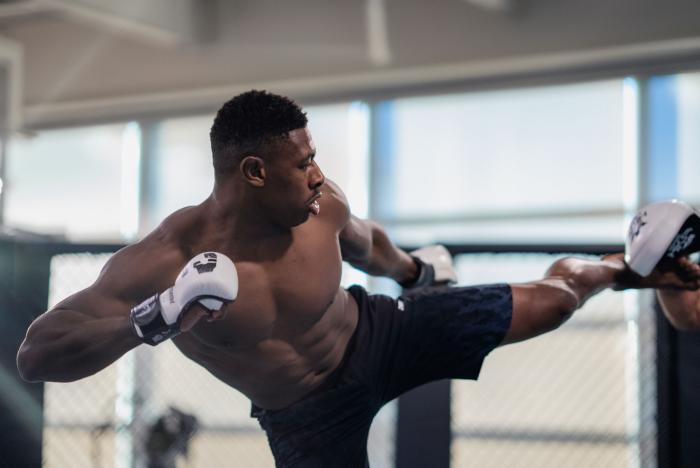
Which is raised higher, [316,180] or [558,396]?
[316,180]

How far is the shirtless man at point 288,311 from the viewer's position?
6.01 feet

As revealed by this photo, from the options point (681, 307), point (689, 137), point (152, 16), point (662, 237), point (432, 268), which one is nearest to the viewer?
point (662, 237)

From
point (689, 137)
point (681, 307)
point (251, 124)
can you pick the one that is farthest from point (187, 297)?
point (689, 137)

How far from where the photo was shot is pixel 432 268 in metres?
2.59

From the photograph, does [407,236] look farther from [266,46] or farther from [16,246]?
[16,246]

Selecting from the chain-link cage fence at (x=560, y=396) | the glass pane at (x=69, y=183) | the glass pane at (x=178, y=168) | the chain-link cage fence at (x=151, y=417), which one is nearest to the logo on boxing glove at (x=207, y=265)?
the chain-link cage fence at (x=151, y=417)

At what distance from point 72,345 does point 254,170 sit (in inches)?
21.8

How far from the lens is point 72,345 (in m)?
1.78

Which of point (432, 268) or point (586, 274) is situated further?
point (432, 268)

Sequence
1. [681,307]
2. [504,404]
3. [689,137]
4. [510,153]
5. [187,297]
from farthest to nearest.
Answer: [510,153], [689,137], [504,404], [681,307], [187,297]

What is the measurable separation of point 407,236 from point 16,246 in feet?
12.6

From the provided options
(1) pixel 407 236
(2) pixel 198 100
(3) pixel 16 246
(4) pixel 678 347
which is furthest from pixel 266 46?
(4) pixel 678 347

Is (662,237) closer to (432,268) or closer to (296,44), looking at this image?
(432,268)

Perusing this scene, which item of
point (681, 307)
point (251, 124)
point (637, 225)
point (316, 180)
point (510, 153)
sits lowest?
point (681, 307)
